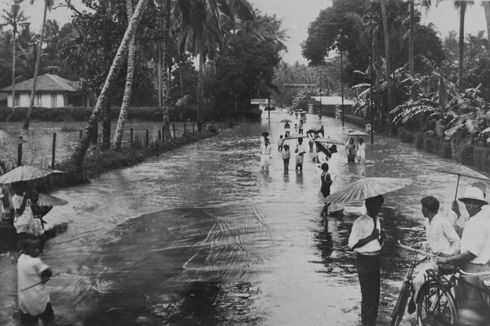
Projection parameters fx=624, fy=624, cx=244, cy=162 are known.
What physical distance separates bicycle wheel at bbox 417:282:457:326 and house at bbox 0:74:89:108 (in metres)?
69.4

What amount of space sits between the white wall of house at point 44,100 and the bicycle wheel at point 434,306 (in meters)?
71.5

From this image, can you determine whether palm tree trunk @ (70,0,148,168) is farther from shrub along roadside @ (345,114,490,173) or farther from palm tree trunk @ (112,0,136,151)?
shrub along roadside @ (345,114,490,173)

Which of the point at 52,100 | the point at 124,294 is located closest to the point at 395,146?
the point at 124,294

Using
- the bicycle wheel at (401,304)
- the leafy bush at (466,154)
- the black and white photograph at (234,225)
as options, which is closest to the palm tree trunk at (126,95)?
the black and white photograph at (234,225)

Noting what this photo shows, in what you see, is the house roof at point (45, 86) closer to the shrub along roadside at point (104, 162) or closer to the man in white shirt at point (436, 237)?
the shrub along roadside at point (104, 162)

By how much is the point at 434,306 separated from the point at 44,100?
72536 mm

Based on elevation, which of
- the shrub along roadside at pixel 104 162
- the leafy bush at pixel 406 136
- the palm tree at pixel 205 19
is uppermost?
the palm tree at pixel 205 19

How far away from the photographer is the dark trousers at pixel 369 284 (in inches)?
262

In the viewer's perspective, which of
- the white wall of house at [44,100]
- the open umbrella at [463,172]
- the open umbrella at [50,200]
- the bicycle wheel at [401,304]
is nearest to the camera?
the bicycle wheel at [401,304]

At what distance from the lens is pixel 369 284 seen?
6.64 meters

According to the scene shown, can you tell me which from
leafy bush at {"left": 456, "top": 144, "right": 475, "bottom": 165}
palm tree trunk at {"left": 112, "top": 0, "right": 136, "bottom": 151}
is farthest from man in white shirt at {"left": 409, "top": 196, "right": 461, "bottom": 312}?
palm tree trunk at {"left": 112, "top": 0, "right": 136, "bottom": 151}

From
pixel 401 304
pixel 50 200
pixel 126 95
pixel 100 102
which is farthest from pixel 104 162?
pixel 401 304

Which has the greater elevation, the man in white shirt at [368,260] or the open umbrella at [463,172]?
the open umbrella at [463,172]

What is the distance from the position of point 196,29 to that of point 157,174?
2255 cm
